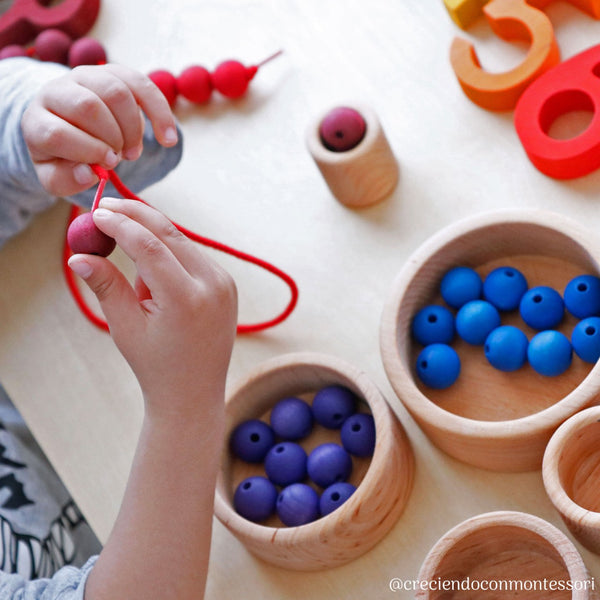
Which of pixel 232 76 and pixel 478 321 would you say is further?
pixel 232 76

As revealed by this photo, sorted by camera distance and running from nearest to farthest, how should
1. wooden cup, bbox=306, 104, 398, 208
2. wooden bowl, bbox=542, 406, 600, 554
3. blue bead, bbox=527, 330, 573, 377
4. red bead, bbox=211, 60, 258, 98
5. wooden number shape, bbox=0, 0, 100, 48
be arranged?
1. wooden bowl, bbox=542, 406, 600, 554
2. blue bead, bbox=527, 330, 573, 377
3. wooden cup, bbox=306, 104, 398, 208
4. red bead, bbox=211, 60, 258, 98
5. wooden number shape, bbox=0, 0, 100, 48

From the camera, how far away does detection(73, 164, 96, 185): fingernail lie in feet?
2.18

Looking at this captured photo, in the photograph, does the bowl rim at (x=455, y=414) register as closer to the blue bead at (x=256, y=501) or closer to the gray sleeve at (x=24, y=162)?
the blue bead at (x=256, y=501)

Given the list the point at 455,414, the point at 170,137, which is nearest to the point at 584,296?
the point at 455,414

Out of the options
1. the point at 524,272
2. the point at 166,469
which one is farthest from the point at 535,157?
the point at 166,469

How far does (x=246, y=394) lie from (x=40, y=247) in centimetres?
32

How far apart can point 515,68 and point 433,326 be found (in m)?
0.27

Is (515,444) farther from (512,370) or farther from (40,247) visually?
(40,247)

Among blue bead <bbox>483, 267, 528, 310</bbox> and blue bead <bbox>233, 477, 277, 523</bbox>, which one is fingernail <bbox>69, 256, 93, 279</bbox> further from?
blue bead <bbox>483, 267, 528, 310</bbox>

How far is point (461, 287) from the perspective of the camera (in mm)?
678

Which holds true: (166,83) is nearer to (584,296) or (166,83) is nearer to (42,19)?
(42,19)

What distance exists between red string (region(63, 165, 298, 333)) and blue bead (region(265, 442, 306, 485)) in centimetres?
13

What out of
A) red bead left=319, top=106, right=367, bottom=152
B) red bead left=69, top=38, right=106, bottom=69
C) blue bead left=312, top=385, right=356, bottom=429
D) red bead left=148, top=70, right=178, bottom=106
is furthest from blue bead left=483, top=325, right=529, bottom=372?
red bead left=69, top=38, right=106, bottom=69

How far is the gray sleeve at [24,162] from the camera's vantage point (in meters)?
0.79
